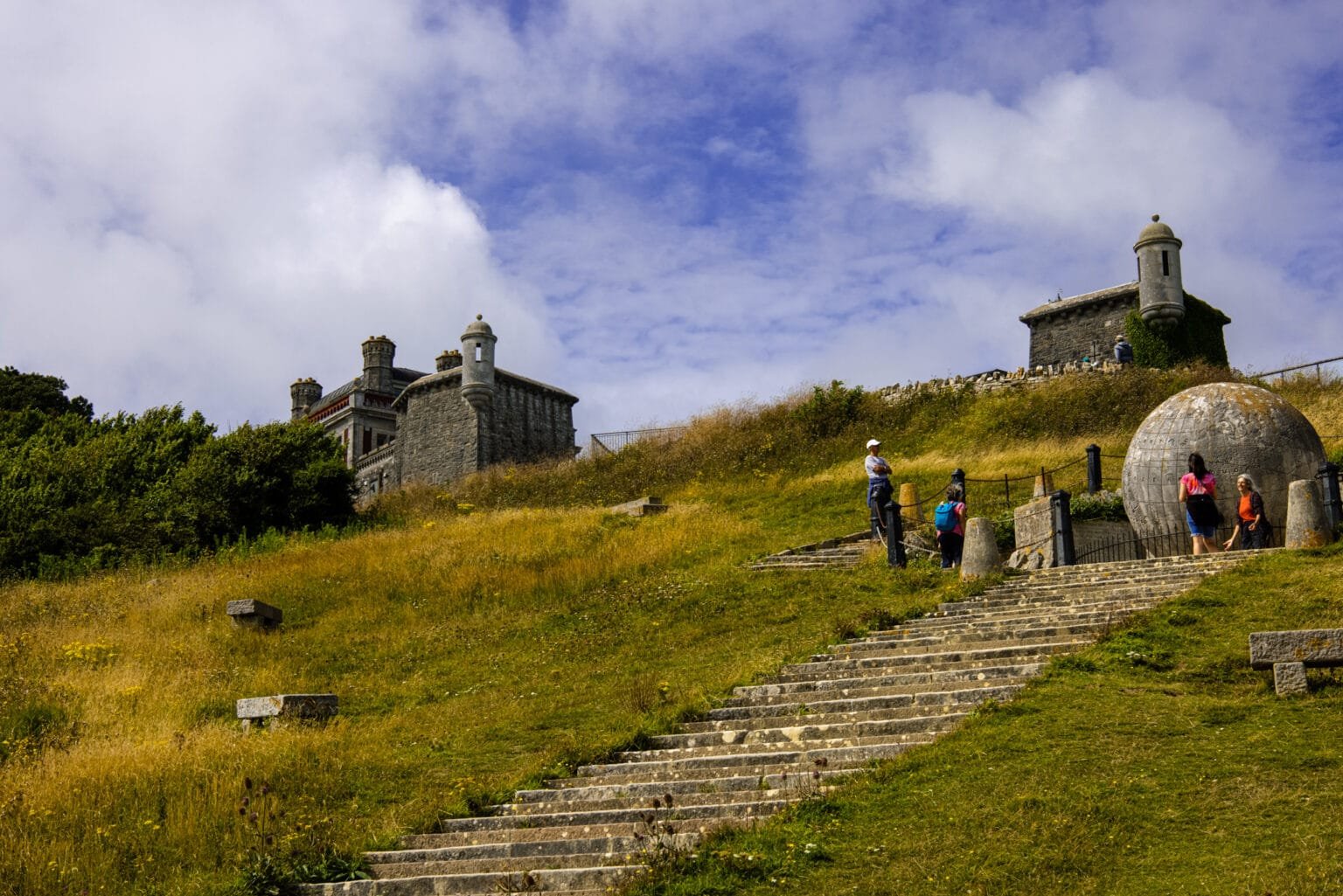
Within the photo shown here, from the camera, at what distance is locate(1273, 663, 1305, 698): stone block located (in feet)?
35.9

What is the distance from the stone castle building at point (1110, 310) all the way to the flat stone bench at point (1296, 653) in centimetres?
3065

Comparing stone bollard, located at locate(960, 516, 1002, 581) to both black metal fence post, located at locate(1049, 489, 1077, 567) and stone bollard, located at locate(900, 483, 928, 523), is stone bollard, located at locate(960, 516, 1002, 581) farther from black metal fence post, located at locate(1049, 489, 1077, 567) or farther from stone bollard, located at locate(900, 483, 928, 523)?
stone bollard, located at locate(900, 483, 928, 523)

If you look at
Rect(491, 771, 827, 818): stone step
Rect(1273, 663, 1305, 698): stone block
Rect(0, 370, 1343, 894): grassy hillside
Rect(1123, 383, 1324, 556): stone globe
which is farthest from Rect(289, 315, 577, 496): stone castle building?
Rect(1273, 663, 1305, 698): stone block

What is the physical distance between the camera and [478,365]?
153 feet

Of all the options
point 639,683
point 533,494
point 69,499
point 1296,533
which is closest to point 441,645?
point 639,683

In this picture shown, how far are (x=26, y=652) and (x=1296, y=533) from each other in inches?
703

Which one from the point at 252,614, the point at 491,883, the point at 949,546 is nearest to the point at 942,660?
the point at 491,883

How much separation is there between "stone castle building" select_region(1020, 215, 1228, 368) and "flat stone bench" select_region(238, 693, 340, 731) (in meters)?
30.9

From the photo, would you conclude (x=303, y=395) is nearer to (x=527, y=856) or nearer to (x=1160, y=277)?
(x=1160, y=277)

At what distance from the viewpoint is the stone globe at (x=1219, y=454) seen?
19.4 meters

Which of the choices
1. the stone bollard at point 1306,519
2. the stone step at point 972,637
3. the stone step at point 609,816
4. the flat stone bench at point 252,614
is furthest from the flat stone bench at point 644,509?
the stone step at point 609,816

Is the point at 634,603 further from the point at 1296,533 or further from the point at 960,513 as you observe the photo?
the point at 1296,533

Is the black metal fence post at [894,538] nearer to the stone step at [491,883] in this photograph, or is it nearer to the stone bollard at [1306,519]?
the stone bollard at [1306,519]

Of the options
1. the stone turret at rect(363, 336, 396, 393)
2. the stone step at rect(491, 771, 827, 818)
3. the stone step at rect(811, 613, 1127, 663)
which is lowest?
the stone step at rect(491, 771, 827, 818)
